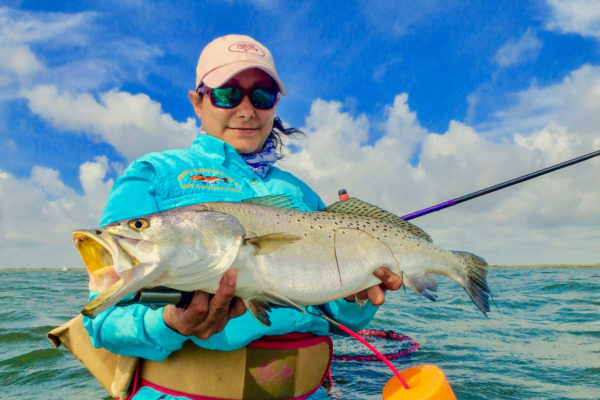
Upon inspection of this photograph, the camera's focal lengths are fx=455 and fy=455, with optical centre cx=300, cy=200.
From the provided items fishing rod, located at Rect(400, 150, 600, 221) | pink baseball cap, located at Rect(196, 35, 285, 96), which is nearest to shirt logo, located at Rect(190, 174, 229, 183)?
pink baseball cap, located at Rect(196, 35, 285, 96)

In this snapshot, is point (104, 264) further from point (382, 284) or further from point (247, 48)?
point (247, 48)

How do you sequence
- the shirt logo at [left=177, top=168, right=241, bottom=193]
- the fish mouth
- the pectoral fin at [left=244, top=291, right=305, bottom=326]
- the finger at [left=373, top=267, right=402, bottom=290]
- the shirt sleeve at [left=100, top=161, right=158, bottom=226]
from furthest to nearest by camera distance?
the shirt logo at [left=177, top=168, right=241, bottom=193] → the finger at [left=373, top=267, right=402, bottom=290] → the shirt sleeve at [left=100, top=161, right=158, bottom=226] → the pectoral fin at [left=244, top=291, right=305, bottom=326] → the fish mouth

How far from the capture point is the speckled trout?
214 cm

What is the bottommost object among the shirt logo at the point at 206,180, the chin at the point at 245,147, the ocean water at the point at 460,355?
the ocean water at the point at 460,355

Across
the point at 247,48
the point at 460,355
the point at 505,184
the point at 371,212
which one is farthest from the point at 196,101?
the point at 460,355

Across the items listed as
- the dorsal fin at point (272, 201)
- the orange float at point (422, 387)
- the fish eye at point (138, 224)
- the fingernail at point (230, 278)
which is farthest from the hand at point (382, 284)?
the fish eye at point (138, 224)

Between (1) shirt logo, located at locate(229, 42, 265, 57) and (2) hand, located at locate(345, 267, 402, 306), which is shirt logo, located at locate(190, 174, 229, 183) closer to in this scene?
(1) shirt logo, located at locate(229, 42, 265, 57)

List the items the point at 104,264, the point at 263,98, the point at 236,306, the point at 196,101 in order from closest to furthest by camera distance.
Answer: the point at 104,264
the point at 236,306
the point at 263,98
the point at 196,101

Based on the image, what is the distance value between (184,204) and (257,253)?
0.93 m

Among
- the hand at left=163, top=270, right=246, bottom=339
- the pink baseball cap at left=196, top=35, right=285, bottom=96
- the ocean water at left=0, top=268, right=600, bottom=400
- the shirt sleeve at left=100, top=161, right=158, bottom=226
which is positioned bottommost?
the ocean water at left=0, top=268, right=600, bottom=400

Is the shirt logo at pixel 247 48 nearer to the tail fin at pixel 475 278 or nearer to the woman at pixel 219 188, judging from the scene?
the woman at pixel 219 188

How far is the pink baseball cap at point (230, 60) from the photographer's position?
3.63 m

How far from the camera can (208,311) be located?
2322 mm

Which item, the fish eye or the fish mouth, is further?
the fish eye
